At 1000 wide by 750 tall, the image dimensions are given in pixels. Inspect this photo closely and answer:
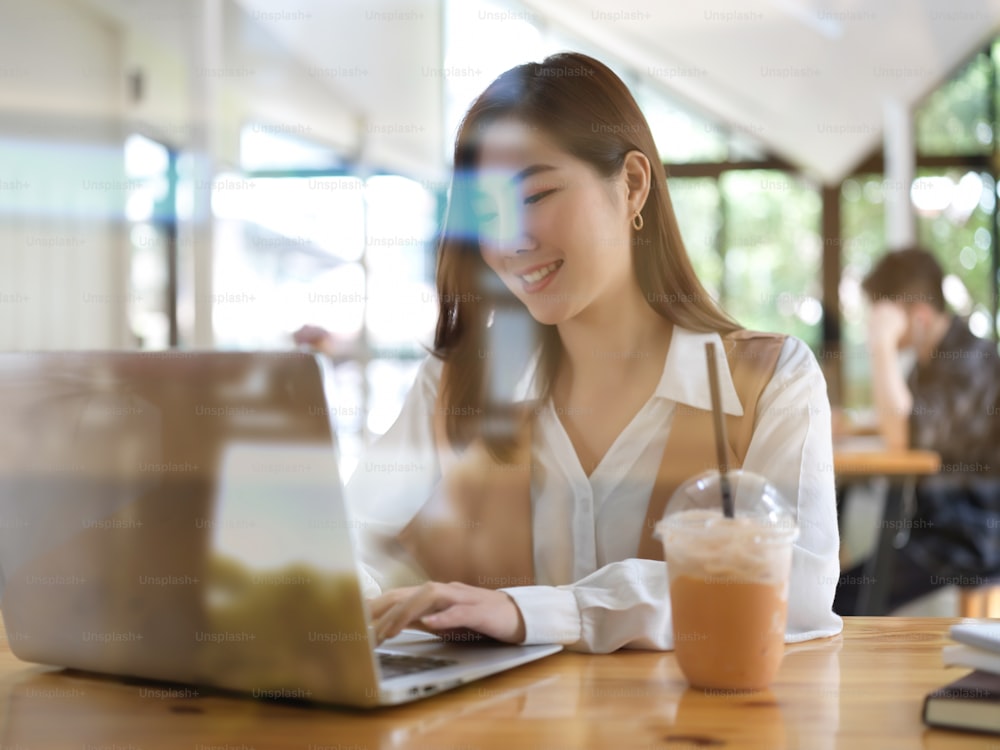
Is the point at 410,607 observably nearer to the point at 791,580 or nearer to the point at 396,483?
the point at 791,580

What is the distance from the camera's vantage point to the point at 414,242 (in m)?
6.01

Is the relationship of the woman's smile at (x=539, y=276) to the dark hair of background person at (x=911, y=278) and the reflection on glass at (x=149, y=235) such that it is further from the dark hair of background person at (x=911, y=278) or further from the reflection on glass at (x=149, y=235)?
the reflection on glass at (x=149, y=235)

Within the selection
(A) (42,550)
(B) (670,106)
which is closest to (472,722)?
(A) (42,550)

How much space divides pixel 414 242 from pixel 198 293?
1832mm

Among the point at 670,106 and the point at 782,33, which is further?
the point at 670,106

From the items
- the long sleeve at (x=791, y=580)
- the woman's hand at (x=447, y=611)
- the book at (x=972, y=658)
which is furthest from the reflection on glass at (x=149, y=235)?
the book at (x=972, y=658)

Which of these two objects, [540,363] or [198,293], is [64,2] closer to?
[198,293]

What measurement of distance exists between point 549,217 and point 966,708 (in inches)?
30.1

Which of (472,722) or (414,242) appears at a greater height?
(414,242)

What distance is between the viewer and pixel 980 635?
0.68 metres

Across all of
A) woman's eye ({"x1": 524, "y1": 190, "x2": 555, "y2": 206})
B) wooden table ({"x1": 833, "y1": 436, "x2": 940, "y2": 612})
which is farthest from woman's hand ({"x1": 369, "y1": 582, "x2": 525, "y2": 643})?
wooden table ({"x1": 833, "y1": 436, "x2": 940, "y2": 612})

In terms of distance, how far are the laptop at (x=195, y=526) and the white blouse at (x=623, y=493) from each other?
130 millimetres

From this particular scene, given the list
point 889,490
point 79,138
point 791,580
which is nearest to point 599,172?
point 791,580

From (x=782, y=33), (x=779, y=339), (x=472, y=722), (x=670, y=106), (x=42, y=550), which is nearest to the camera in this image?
(x=472, y=722)
